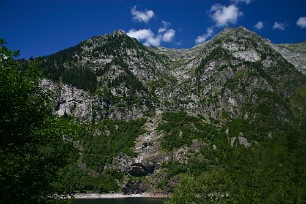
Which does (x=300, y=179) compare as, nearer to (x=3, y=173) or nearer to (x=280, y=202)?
(x=280, y=202)

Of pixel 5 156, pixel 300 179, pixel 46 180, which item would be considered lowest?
pixel 300 179

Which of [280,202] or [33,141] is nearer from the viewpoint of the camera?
[33,141]

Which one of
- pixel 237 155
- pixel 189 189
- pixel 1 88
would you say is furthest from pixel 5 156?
pixel 189 189

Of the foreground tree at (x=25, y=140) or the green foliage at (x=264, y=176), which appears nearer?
the foreground tree at (x=25, y=140)

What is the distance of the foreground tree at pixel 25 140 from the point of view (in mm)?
15406

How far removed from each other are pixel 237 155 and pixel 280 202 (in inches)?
351

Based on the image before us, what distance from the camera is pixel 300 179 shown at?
146ft

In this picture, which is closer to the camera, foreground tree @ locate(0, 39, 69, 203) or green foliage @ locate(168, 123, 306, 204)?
foreground tree @ locate(0, 39, 69, 203)

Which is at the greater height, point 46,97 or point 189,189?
point 46,97

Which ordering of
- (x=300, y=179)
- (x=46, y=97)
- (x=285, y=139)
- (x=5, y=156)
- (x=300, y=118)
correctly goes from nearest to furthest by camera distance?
(x=5, y=156) < (x=46, y=97) < (x=300, y=118) < (x=300, y=179) < (x=285, y=139)

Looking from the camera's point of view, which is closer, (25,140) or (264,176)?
(25,140)

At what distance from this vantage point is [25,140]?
654 inches

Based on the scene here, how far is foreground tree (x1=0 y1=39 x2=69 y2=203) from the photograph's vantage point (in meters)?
15.4

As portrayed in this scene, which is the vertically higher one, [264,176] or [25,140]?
[25,140]
